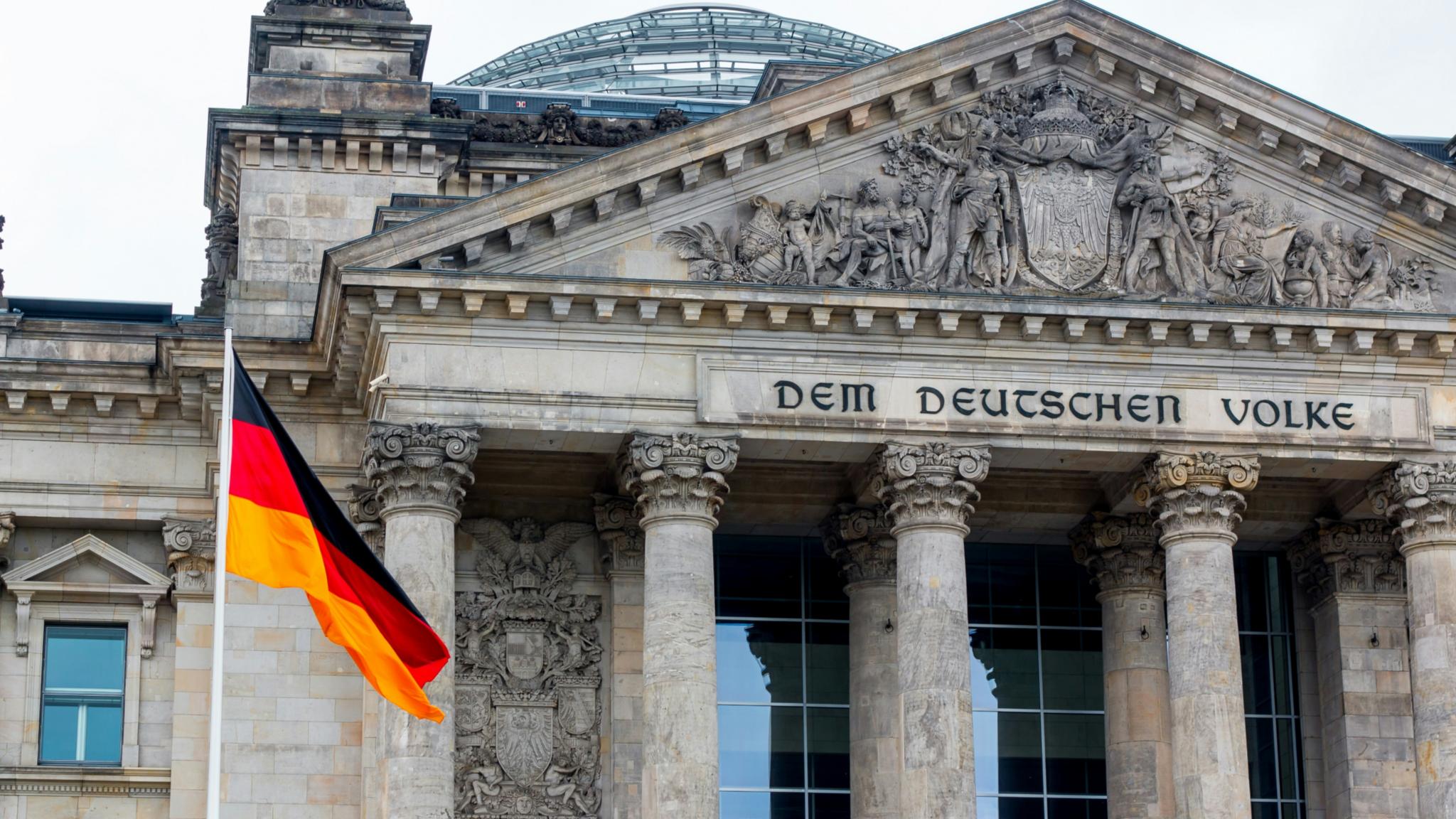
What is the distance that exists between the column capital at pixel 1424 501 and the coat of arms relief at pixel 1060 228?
8.45 feet

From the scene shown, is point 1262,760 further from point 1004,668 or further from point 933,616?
point 933,616

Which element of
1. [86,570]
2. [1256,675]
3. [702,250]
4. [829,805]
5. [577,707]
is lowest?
[829,805]

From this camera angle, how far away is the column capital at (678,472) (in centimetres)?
3875

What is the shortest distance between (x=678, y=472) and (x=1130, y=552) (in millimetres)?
8585

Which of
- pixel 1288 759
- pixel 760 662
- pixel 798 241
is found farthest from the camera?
pixel 1288 759

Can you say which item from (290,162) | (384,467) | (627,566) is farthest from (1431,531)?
(290,162)

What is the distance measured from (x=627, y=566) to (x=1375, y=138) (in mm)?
13161

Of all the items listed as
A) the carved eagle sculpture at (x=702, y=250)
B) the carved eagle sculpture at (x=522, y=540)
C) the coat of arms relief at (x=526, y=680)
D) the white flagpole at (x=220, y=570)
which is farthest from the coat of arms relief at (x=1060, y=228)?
the white flagpole at (x=220, y=570)

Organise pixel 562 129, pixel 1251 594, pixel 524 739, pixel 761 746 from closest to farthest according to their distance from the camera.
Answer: pixel 524 739 < pixel 761 746 < pixel 1251 594 < pixel 562 129

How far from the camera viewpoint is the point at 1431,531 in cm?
4031

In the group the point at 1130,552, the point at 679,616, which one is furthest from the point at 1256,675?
the point at 679,616

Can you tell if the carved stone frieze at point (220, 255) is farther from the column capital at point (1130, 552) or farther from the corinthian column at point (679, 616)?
the column capital at point (1130, 552)

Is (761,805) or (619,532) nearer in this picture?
(619,532)

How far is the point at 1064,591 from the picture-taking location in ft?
149
